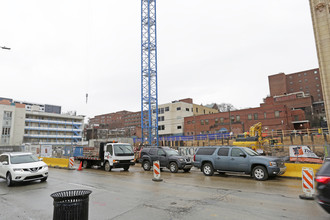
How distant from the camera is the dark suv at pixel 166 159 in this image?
1523 cm

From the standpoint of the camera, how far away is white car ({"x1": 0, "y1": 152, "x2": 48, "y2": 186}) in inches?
406

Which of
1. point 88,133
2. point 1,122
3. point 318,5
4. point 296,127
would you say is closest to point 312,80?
point 296,127

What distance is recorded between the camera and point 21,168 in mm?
10430

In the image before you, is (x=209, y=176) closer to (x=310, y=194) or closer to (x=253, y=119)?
(x=310, y=194)

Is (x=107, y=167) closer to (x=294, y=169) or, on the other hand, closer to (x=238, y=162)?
(x=238, y=162)

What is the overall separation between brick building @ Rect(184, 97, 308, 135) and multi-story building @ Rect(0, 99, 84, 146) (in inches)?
1416

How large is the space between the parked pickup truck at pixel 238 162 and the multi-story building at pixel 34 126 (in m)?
54.0

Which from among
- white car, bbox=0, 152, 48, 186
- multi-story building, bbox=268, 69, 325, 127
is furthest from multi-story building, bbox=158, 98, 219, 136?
white car, bbox=0, 152, 48, 186

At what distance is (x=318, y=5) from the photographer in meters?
22.6

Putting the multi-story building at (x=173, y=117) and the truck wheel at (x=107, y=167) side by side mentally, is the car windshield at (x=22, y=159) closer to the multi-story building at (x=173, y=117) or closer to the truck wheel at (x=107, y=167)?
the truck wheel at (x=107, y=167)

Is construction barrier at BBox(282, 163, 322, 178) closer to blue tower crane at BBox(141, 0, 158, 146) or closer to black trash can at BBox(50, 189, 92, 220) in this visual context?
black trash can at BBox(50, 189, 92, 220)

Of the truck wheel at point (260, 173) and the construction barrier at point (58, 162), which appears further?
the construction barrier at point (58, 162)

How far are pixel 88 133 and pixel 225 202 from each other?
335 ft

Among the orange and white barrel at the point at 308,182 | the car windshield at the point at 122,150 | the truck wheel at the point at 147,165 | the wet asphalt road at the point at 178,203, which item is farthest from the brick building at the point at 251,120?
the wet asphalt road at the point at 178,203
